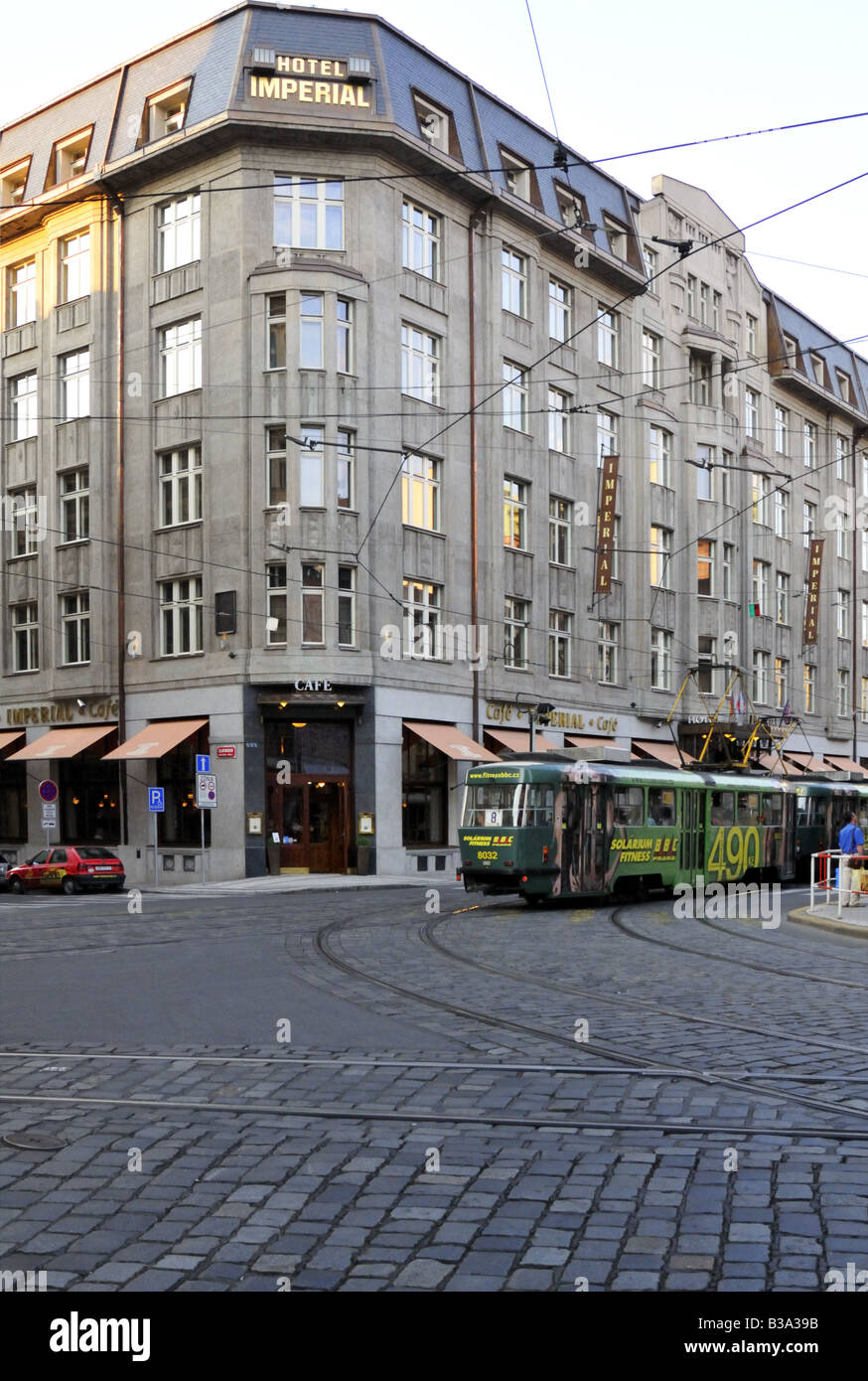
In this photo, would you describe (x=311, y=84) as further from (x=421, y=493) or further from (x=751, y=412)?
(x=751, y=412)

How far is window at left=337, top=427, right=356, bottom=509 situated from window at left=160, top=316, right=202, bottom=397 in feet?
14.6

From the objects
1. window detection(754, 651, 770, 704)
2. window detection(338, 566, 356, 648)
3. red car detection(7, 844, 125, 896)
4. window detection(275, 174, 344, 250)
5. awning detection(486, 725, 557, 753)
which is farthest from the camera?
window detection(754, 651, 770, 704)

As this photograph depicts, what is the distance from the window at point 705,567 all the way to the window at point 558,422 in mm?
9280

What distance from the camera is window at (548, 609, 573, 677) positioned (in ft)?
142

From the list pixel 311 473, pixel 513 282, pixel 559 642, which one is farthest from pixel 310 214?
pixel 559 642

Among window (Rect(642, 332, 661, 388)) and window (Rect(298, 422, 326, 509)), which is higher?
window (Rect(642, 332, 661, 388))

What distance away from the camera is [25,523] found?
Answer: 4234 cm

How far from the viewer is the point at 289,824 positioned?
3616 cm

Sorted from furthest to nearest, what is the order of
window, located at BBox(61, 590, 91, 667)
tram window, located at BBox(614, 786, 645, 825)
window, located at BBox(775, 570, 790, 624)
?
1. window, located at BBox(775, 570, 790, 624)
2. window, located at BBox(61, 590, 91, 667)
3. tram window, located at BBox(614, 786, 645, 825)

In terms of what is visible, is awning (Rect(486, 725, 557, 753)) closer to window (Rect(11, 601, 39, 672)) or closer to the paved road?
window (Rect(11, 601, 39, 672))

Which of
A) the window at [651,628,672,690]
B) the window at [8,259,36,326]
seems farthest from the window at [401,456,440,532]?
the window at [8,259,36,326]

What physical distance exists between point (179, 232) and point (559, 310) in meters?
12.8

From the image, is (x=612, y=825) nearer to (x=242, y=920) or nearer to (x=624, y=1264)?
(x=242, y=920)

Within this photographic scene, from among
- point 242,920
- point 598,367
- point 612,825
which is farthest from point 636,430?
point 242,920
